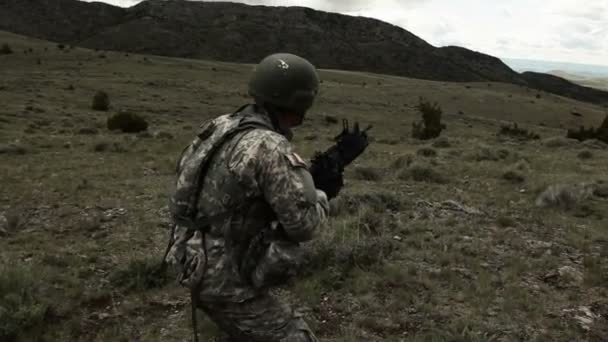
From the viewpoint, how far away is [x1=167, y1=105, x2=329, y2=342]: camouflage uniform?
2.61m

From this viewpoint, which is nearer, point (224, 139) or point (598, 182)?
point (224, 139)

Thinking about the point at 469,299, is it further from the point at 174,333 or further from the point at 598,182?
the point at 598,182

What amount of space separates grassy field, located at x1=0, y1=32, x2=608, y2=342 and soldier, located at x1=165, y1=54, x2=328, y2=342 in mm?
1923

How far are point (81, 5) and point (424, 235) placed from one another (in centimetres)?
12759

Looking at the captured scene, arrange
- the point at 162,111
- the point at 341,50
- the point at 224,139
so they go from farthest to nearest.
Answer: the point at 341,50 < the point at 162,111 < the point at 224,139

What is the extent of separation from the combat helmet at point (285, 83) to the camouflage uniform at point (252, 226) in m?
0.12

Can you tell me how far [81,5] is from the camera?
118125mm

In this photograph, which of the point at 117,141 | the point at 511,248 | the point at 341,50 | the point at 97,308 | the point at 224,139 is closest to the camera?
the point at 224,139

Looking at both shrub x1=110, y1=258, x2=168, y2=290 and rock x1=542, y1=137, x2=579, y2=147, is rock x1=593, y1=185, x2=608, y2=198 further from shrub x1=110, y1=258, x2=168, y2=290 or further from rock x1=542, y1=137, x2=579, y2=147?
rock x1=542, y1=137, x2=579, y2=147

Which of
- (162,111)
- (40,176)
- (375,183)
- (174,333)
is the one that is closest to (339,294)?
(174,333)

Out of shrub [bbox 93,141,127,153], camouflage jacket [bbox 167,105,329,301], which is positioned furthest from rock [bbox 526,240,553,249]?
shrub [bbox 93,141,127,153]

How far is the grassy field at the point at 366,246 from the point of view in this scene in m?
5.02

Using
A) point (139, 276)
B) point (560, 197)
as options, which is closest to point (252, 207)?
point (139, 276)

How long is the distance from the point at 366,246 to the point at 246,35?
372 feet
